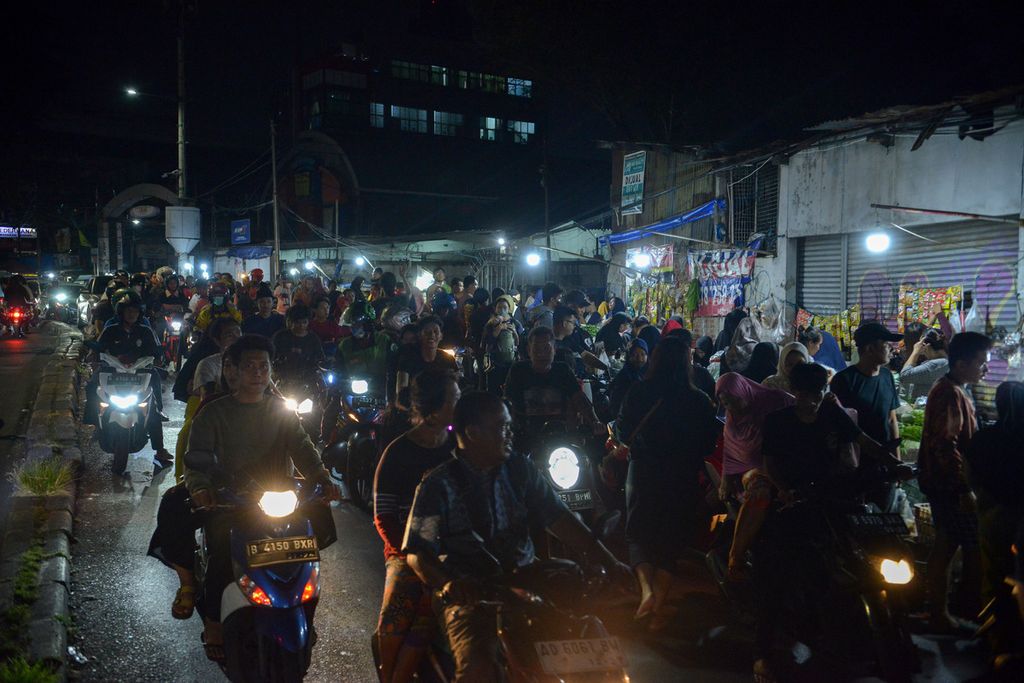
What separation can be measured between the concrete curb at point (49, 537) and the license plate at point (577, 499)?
334 cm

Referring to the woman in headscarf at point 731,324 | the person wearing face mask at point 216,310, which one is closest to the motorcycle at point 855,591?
the woman in headscarf at point 731,324

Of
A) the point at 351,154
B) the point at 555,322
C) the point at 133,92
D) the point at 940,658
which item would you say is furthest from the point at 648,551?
the point at 351,154

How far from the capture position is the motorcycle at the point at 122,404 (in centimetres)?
974

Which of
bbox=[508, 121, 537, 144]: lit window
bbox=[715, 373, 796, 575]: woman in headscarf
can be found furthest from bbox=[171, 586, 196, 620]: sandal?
bbox=[508, 121, 537, 144]: lit window

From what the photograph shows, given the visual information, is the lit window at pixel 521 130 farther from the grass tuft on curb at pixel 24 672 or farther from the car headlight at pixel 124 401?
the grass tuft on curb at pixel 24 672

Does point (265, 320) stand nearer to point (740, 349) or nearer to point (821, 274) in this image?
point (740, 349)

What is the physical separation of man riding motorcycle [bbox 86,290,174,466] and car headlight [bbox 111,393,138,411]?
12.9 inches

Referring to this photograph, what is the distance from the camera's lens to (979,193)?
10977 mm

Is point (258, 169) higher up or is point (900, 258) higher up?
point (258, 169)

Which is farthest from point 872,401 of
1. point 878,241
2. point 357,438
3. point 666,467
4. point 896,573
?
point 878,241

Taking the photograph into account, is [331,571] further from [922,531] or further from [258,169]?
[258,169]

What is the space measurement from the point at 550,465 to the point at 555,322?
3557mm

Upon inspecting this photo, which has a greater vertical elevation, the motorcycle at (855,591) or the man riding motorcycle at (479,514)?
the man riding motorcycle at (479,514)

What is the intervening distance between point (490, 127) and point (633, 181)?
106 ft
